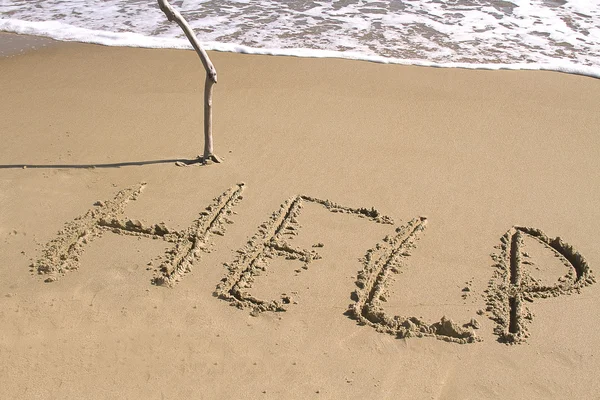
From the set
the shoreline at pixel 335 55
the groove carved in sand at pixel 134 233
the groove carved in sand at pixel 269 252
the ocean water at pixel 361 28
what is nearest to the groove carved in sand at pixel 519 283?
the groove carved in sand at pixel 269 252

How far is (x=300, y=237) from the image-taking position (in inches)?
139

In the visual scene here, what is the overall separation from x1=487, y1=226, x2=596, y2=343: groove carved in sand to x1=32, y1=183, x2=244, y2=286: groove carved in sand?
57.9 inches

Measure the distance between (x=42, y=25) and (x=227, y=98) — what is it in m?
2.82

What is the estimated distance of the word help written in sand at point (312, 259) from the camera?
2977 mm

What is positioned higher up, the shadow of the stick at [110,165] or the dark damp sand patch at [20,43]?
the dark damp sand patch at [20,43]

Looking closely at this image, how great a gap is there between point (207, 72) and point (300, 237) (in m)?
1.19

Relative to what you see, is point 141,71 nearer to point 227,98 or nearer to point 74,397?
point 227,98

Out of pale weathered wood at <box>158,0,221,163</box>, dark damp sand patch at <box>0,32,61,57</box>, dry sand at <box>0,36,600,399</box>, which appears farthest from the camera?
dark damp sand patch at <box>0,32,61,57</box>

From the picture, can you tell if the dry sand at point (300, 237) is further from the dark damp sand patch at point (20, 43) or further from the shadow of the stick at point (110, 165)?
the dark damp sand patch at point (20, 43)

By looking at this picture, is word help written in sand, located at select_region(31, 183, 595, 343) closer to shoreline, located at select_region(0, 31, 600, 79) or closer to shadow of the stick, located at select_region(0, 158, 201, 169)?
shadow of the stick, located at select_region(0, 158, 201, 169)

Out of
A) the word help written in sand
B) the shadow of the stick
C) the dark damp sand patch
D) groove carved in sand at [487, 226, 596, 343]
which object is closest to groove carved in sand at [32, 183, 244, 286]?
the word help written in sand

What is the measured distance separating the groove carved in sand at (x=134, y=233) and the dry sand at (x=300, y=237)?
1 centimetres

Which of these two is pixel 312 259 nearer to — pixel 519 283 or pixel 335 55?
pixel 519 283

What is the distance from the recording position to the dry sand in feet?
8.99
